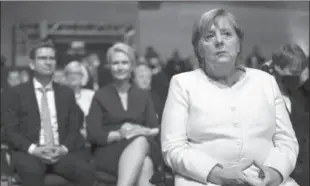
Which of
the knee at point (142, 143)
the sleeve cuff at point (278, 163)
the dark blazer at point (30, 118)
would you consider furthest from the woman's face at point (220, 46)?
the dark blazer at point (30, 118)

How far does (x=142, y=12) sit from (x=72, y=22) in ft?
4.59

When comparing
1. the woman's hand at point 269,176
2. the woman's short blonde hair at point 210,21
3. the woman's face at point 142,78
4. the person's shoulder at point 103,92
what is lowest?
the woman's face at point 142,78

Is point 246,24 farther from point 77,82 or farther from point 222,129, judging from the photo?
point 222,129

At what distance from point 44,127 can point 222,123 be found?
5.43 feet

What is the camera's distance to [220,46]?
6.15 ft

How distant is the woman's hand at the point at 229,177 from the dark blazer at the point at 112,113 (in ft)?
4.49

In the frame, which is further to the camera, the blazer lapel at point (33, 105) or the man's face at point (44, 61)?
the man's face at point (44, 61)

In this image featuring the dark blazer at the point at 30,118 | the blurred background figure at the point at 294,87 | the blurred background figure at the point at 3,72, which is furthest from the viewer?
the blurred background figure at the point at 3,72

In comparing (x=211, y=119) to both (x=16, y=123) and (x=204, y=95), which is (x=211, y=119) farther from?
(x=16, y=123)

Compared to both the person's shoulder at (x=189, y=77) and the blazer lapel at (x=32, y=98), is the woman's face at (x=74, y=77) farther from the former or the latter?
the person's shoulder at (x=189, y=77)

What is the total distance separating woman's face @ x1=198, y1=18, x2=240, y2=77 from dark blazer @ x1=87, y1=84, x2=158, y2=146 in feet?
4.41

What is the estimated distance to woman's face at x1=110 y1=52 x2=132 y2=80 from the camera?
3.33m

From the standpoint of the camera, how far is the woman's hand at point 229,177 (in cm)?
179

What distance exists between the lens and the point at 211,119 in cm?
186
